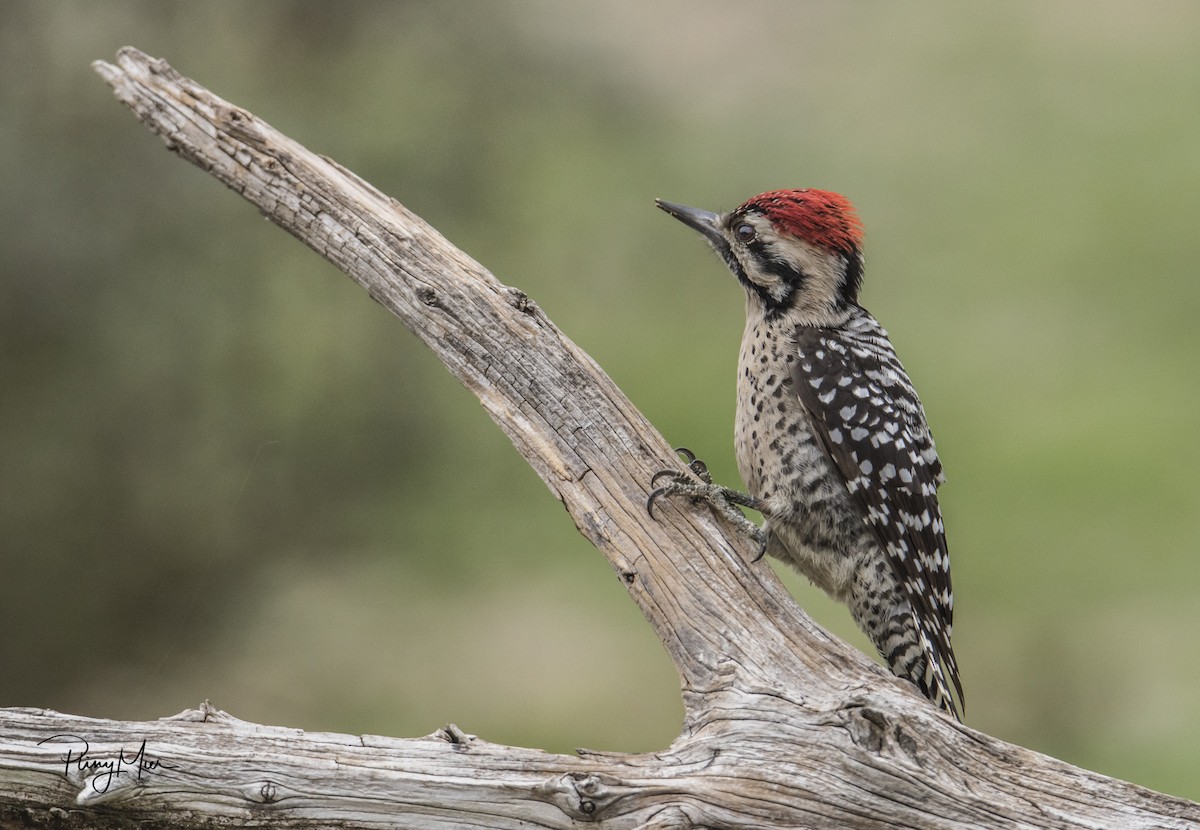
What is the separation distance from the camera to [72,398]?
15.4 feet

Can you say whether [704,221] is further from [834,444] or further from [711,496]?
[711,496]

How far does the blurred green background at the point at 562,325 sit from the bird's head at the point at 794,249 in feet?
8.33

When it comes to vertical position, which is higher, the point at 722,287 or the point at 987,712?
the point at 722,287

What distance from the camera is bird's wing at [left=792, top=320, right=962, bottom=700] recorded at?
10.5 ft

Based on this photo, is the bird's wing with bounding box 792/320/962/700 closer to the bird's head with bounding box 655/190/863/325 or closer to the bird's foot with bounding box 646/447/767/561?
the bird's head with bounding box 655/190/863/325

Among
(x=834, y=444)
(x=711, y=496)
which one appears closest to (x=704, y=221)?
(x=834, y=444)

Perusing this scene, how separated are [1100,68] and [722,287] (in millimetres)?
3222

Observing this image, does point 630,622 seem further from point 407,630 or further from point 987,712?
Answer: point 987,712

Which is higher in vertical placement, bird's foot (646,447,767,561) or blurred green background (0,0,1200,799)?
blurred green background (0,0,1200,799)

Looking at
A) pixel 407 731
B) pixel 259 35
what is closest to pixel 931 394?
pixel 407 731
